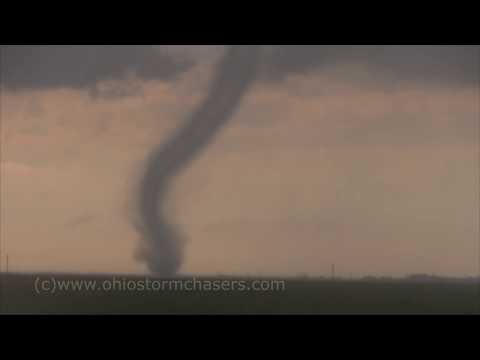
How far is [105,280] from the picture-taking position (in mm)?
14180
